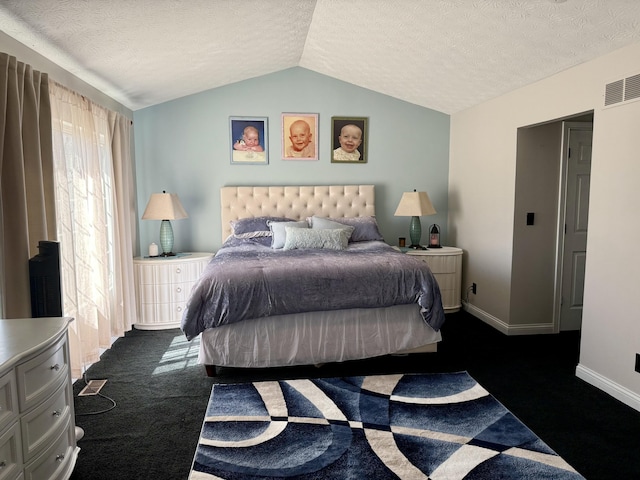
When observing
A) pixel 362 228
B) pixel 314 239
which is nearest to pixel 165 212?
pixel 314 239

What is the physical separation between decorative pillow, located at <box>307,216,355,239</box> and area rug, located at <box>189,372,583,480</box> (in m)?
1.85

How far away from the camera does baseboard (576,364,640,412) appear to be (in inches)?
115

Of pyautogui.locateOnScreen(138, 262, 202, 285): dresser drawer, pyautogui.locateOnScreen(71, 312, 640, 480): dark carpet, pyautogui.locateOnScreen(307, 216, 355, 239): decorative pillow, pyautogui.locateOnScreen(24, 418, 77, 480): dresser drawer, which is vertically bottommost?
pyautogui.locateOnScreen(71, 312, 640, 480): dark carpet

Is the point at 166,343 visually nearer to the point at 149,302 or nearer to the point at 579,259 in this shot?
the point at 149,302

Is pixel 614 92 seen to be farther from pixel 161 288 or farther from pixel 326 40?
pixel 161 288

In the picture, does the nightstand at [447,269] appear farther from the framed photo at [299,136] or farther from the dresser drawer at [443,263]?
the framed photo at [299,136]

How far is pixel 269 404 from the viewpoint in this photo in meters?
2.96

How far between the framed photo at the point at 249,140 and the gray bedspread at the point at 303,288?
198 centimetres

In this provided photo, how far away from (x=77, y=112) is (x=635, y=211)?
4.01 meters

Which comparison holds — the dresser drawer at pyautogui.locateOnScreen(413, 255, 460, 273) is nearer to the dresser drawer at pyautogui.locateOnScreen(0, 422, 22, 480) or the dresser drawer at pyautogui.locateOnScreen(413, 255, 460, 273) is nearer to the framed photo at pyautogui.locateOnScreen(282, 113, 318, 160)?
the framed photo at pyautogui.locateOnScreen(282, 113, 318, 160)

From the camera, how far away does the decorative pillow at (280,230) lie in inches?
181

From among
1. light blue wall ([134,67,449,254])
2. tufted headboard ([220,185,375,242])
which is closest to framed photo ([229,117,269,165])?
light blue wall ([134,67,449,254])

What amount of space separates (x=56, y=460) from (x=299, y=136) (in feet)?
13.6

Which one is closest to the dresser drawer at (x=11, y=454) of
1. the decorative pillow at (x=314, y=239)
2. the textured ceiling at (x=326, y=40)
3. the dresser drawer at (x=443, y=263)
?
the textured ceiling at (x=326, y=40)
